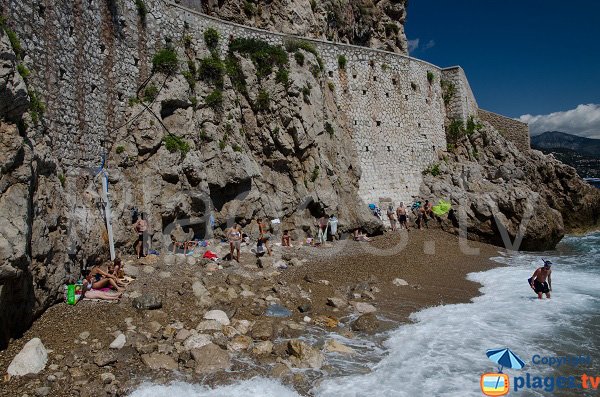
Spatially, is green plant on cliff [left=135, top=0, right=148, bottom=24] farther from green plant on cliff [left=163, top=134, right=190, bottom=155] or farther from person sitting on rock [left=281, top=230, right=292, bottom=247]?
person sitting on rock [left=281, top=230, right=292, bottom=247]

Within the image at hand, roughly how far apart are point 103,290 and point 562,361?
9674 mm

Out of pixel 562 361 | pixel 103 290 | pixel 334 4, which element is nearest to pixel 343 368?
pixel 562 361

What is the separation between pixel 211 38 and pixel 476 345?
15.2 meters

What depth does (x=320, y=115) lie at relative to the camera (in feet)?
62.3

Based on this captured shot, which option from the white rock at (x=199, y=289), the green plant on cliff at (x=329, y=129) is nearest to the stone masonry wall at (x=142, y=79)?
the green plant on cliff at (x=329, y=129)

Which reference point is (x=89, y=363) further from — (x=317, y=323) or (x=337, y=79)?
(x=337, y=79)

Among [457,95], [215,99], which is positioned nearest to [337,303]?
[215,99]

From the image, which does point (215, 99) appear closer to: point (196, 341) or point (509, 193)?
point (196, 341)

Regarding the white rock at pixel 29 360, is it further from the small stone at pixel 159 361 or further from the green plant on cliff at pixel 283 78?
the green plant on cliff at pixel 283 78

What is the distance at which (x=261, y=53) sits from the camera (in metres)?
17.8

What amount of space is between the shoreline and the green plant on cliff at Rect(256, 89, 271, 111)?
6567mm

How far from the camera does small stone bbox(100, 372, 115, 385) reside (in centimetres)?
599

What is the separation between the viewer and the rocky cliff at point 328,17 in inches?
824

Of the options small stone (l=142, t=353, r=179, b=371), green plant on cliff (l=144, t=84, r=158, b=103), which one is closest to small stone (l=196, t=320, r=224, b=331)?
small stone (l=142, t=353, r=179, b=371)
